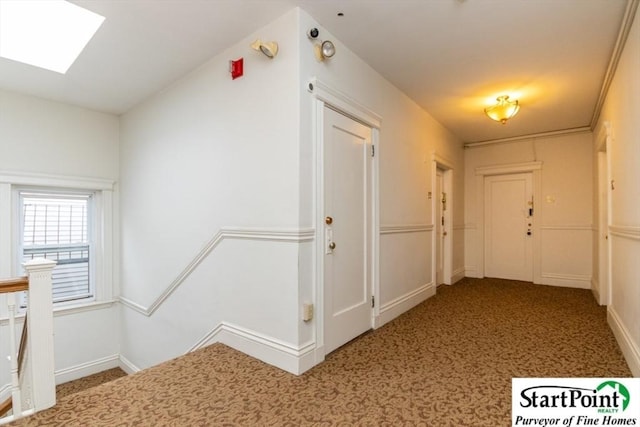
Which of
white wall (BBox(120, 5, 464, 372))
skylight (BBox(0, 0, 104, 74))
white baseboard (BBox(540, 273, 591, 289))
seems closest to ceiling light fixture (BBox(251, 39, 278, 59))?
white wall (BBox(120, 5, 464, 372))

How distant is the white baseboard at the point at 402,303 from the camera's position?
3121mm

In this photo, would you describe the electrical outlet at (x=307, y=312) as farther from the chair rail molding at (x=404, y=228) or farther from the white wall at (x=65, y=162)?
the white wall at (x=65, y=162)

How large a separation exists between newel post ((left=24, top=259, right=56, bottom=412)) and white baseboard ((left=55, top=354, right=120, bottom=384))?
2744mm

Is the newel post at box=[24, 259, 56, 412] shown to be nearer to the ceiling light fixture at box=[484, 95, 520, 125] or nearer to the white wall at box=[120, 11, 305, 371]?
the white wall at box=[120, 11, 305, 371]

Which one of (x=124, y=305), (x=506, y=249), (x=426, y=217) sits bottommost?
(x=124, y=305)

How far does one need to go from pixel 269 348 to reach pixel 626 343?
2675 millimetres

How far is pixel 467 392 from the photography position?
6.29ft

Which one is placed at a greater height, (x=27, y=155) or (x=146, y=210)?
(x=27, y=155)

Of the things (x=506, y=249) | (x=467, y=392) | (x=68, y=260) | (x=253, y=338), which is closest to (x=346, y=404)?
(x=467, y=392)

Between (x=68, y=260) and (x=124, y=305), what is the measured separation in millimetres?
924

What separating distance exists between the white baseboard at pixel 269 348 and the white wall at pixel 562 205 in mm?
4816

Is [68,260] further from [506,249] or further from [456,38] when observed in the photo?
[506,249]

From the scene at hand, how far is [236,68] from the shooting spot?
2.60 meters

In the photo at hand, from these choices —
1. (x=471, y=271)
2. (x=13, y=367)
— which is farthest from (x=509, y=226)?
(x=13, y=367)
